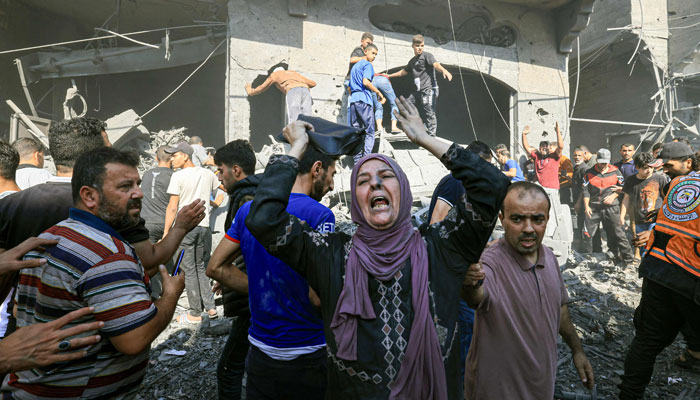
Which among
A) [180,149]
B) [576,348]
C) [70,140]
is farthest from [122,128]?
[576,348]

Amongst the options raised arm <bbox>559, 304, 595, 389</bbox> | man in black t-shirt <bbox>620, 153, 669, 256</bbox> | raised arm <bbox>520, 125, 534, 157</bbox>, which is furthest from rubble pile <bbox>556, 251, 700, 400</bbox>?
raised arm <bbox>520, 125, 534, 157</bbox>

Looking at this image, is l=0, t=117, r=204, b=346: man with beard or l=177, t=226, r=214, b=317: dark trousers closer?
l=0, t=117, r=204, b=346: man with beard

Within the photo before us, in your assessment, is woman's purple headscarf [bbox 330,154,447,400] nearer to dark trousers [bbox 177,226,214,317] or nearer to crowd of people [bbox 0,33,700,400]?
Answer: crowd of people [bbox 0,33,700,400]

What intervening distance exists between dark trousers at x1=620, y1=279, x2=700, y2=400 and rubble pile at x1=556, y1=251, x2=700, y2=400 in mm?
585

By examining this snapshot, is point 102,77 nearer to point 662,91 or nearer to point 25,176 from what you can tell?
point 25,176

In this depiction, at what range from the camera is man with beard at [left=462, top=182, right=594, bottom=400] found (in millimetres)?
1819

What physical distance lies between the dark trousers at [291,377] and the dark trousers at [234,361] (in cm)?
72

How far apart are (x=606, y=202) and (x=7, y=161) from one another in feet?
30.4

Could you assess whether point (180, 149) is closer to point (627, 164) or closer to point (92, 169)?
point (92, 169)

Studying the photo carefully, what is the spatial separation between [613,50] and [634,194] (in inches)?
403

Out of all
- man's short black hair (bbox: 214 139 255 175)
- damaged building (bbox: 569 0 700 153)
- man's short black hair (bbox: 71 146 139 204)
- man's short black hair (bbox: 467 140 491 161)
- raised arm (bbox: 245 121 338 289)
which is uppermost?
damaged building (bbox: 569 0 700 153)

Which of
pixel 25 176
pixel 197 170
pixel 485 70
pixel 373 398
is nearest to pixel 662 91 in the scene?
pixel 485 70

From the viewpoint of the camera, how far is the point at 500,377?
1.81m

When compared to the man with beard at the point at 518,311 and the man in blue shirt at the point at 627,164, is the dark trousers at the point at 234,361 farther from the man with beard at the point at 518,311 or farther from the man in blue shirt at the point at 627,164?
the man in blue shirt at the point at 627,164
